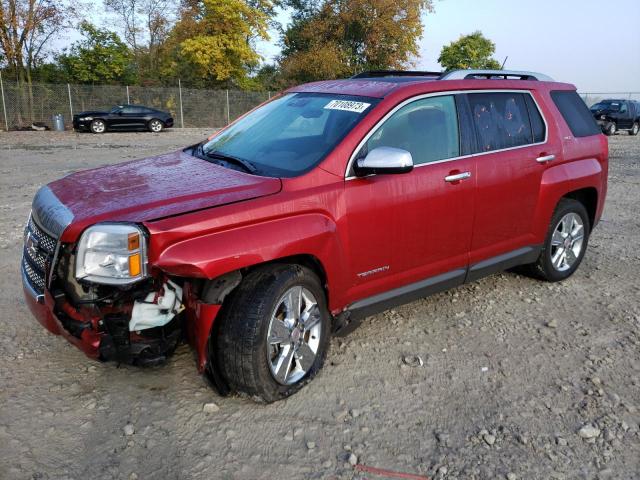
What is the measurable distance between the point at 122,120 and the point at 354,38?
65.0 feet

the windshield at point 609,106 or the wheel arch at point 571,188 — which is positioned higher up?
the windshield at point 609,106

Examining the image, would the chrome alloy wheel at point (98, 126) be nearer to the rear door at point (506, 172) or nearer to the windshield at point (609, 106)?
the rear door at point (506, 172)

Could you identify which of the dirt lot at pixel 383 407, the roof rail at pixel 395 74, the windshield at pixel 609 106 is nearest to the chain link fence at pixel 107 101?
the windshield at pixel 609 106

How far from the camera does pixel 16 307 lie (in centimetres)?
432

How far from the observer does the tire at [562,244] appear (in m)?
4.93

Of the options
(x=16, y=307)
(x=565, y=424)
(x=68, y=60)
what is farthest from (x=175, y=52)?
(x=565, y=424)

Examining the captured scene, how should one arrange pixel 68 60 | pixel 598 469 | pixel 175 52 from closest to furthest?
pixel 598 469 → pixel 68 60 → pixel 175 52

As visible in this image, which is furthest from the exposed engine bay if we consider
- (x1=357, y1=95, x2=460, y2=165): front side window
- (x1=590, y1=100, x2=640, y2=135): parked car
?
(x1=590, y1=100, x2=640, y2=135): parked car

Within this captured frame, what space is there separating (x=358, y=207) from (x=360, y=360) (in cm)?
108

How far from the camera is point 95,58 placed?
31.5m

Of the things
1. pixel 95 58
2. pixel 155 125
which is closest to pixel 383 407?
pixel 155 125

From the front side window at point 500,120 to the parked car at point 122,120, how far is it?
74.1 feet

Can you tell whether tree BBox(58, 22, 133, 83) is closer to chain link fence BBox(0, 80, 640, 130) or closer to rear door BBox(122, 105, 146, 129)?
chain link fence BBox(0, 80, 640, 130)

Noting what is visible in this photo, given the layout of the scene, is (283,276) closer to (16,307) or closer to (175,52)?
(16,307)
